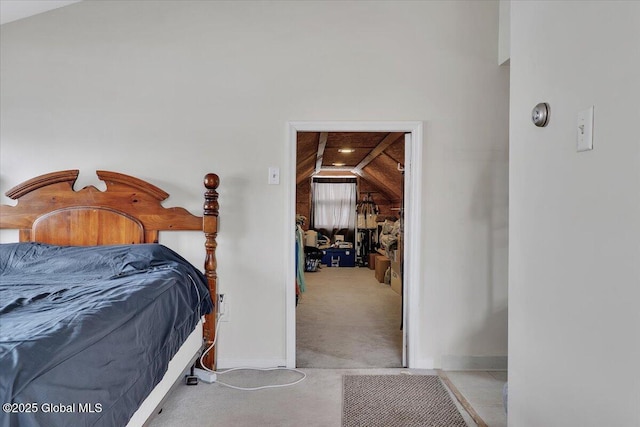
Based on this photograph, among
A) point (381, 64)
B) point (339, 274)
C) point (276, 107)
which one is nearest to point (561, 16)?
point (381, 64)

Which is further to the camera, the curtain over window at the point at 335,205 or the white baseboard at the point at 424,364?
the curtain over window at the point at 335,205

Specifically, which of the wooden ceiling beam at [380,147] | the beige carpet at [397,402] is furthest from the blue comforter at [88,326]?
the wooden ceiling beam at [380,147]

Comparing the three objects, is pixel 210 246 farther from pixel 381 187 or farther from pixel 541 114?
pixel 381 187

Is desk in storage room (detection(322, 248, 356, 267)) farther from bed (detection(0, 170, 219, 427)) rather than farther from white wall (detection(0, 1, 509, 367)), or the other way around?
bed (detection(0, 170, 219, 427))

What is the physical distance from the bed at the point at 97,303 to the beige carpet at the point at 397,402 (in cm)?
94

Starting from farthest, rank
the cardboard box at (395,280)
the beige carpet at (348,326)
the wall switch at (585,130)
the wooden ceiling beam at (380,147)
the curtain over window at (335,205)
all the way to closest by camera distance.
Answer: the curtain over window at (335,205), the cardboard box at (395,280), the wooden ceiling beam at (380,147), the beige carpet at (348,326), the wall switch at (585,130)

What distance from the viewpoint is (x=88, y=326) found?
121 centimetres

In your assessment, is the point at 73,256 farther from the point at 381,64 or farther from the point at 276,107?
the point at 381,64

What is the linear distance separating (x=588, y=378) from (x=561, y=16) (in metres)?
0.91

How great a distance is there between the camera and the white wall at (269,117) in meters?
2.69

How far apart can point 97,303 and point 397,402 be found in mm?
1635

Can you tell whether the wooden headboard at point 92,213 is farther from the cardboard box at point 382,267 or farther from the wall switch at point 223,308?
the cardboard box at point 382,267

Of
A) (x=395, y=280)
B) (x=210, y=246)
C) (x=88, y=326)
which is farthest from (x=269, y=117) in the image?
(x=395, y=280)

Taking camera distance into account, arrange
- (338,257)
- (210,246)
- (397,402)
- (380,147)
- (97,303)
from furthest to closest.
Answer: (338,257)
(380,147)
(210,246)
(397,402)
(97,303)
